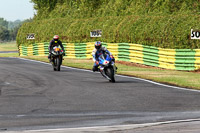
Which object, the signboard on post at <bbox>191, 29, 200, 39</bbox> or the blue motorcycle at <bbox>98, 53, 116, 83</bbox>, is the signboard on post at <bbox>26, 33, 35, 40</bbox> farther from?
the blue motorcycle at <bbox>98, 53, 116, 83</bbox>

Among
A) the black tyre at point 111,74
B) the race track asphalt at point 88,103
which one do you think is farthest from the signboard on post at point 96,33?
the black tyre at point 111,74

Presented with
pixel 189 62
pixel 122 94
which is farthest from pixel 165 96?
pixel 189 62

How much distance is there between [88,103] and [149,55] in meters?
16.4

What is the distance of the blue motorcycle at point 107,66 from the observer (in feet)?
56.6

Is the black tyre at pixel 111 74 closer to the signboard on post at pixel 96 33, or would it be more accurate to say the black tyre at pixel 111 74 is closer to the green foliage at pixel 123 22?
the green foliage at pixel 123 22

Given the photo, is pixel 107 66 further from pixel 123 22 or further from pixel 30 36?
pixel 30 36

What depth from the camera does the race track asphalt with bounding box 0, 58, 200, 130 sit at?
9.51m

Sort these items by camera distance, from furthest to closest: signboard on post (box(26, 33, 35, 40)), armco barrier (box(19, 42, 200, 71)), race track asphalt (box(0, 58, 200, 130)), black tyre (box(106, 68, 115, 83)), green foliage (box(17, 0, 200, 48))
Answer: signboard on post (box(26, 33, 35, 40)) < green foliage (box(17, 0, 200, 48)) < armco barrier (box(19, 42, 200, 71)) < black tyre (box(106, 68, 115, 83)) < race track asphalt (box(0, 58, 200, 130))

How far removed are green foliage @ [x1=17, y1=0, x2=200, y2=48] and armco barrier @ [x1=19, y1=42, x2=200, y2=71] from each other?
0.44 m

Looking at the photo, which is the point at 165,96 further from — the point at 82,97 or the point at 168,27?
the point at 168,27

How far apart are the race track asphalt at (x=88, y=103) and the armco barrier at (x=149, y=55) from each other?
745 cm

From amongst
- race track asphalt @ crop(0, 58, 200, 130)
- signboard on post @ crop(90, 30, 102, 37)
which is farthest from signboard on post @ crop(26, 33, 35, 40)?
race track asphalt @ crop(0, 58, 200, 130)

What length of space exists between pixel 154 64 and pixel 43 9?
85.6ft

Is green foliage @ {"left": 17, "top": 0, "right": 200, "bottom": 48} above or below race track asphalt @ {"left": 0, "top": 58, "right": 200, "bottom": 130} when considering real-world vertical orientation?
above
